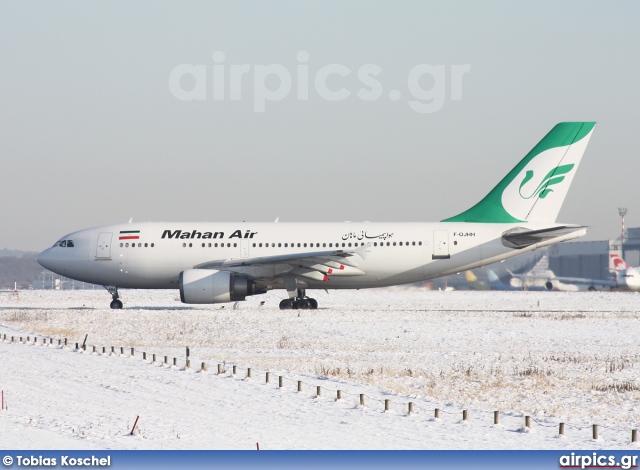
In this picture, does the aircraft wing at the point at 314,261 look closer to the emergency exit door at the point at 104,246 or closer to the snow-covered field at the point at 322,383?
the snow-covered field at the point at 322,383

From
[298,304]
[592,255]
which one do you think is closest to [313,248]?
[298,304]

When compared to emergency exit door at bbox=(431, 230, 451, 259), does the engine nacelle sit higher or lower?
lower

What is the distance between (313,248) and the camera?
1587 inches

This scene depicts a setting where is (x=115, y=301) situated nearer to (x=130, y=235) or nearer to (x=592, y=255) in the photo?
(x=130, y=235)

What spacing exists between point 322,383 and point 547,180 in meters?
25.5

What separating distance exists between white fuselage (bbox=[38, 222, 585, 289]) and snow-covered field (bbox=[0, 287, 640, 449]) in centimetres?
575

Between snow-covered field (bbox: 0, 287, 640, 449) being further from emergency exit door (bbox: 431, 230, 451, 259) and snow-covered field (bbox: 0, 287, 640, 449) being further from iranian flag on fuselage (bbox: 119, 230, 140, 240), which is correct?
iranian flag on fuselage (bbox: 119, 230, 140, 240)

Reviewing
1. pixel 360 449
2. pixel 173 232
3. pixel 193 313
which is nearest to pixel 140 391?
pixel 360 449

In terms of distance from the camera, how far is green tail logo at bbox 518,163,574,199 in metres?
40.9

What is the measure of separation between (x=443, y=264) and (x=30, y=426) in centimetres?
2880

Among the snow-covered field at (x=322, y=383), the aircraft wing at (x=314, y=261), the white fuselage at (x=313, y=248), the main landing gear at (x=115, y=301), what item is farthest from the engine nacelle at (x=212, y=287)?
the main landing gear at (x=115, y=301)

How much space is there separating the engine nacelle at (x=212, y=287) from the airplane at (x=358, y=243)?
1.57 metres

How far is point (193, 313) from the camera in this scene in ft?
125

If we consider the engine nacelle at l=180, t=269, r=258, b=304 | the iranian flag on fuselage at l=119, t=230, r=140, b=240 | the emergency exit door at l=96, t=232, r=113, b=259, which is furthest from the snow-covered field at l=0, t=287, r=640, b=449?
the iranian flag on fuselage at l=119, t=230, r=140, b=240
